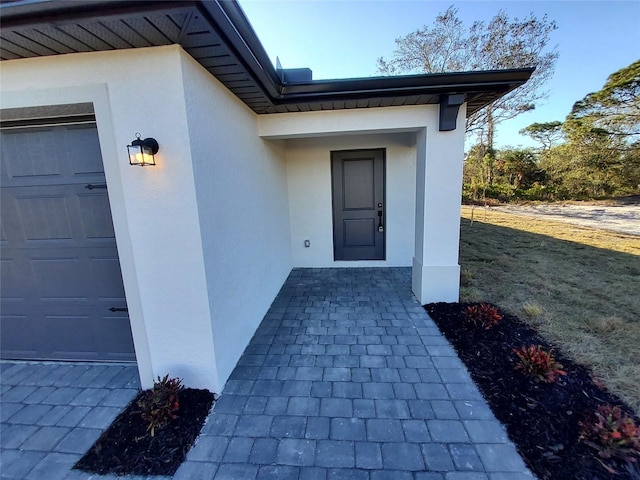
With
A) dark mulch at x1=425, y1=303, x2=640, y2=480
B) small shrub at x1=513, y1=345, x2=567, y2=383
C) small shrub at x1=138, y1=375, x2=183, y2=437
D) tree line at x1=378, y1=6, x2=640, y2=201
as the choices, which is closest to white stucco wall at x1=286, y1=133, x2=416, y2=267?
dark mulch at x1=425, y1=303, x2=640, y2=480

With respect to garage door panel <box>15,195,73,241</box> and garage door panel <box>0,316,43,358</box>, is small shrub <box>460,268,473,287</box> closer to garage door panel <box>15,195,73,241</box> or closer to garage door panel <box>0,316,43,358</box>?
garage door panel <box>15,195,73,241</box>

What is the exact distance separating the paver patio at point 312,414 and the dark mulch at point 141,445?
2.8 inches

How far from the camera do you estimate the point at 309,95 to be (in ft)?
9.51

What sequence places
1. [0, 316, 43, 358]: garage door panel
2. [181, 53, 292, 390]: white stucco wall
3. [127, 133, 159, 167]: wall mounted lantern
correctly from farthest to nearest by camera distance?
[0, 316, 43, 358]: garage door panel
[181, 53, 292, 390]: white stucco wall
[127, 133, 159, 167]: wall mounted lantern

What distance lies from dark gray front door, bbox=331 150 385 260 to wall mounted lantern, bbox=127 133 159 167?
11.8ft

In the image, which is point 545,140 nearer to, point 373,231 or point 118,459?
point 373,231

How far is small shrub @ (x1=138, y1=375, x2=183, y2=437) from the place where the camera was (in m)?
1.87

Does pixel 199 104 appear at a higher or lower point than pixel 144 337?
higher

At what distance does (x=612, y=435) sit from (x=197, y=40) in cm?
340

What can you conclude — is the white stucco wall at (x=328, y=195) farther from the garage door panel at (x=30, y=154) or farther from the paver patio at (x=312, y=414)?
the garage door panel at (x=30, y=154)

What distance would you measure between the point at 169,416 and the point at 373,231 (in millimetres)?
4164

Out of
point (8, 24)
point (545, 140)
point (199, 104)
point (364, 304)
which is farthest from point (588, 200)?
point (8, 24)

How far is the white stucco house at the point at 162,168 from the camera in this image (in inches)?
69.1

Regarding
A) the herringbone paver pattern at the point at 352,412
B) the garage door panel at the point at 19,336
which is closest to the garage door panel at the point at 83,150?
the garage door panel at the point at 19,336
